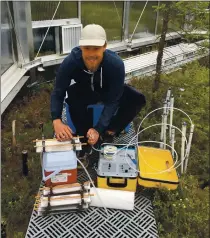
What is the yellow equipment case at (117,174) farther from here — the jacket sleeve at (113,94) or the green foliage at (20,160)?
the green foliage at (20,160)

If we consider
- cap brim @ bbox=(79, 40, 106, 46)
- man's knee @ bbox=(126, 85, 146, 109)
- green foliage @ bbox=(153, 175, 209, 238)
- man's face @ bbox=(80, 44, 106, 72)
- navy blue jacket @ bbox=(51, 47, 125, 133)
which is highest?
cap brim @ bbox=(79, 40, 106, 46)

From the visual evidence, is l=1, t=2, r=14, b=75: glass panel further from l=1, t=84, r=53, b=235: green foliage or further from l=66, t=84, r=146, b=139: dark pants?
l=66, t=84, r=146, b=139: dark pants

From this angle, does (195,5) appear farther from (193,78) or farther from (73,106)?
(73,106)

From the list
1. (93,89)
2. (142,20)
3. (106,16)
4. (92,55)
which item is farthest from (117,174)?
(142,20)

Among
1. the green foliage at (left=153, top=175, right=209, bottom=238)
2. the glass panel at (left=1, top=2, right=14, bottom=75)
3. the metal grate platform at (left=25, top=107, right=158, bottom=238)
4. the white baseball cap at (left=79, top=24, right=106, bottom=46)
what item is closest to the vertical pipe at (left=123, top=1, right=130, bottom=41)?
the glass panel at (left=1, top=2, right=14, bottom=75)

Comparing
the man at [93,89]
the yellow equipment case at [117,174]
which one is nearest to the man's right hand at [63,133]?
the man at [93,89]

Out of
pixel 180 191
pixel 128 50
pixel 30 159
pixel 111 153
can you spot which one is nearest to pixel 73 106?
pixel 111 153

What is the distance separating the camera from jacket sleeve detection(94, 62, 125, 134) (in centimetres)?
266

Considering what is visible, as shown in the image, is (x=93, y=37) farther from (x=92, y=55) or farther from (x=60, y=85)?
(x=60, y=85)

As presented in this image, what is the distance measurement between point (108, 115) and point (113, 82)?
30 centimetres

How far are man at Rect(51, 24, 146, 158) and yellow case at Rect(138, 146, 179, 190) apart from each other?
1.40 feet

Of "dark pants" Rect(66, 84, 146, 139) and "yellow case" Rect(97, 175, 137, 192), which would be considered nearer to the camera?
"yellow case" Rect(97, 175, 137, 192)

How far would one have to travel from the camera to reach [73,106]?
9.71ft

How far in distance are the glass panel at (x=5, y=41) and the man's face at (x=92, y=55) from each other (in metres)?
2.10
